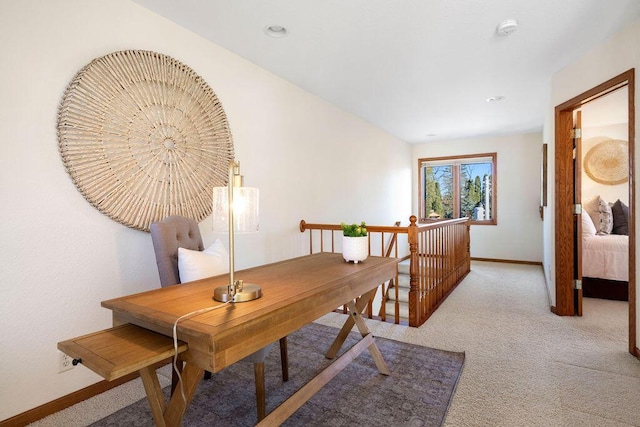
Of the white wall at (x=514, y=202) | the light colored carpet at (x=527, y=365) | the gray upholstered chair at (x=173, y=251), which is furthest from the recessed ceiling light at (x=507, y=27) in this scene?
the white wall at (x=514, y=202)

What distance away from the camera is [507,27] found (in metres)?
2.40

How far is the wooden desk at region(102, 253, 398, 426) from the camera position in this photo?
3.32 feet

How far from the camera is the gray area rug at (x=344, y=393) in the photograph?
1719 mm

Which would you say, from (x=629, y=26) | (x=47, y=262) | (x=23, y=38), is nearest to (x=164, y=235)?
(x=47, y=262)

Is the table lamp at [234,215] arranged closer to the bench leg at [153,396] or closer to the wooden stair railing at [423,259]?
the bench leg at [153,396]

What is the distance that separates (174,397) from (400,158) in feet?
20.1

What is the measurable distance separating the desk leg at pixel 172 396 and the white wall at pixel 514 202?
6.54 meters

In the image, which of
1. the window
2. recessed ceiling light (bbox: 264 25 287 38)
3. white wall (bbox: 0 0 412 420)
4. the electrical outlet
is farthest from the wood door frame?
the electrical outlet

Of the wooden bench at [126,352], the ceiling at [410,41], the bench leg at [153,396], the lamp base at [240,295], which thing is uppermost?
the ceiling at [410,41]

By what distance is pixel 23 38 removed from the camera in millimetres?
1688

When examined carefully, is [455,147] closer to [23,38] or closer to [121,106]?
[121,106]

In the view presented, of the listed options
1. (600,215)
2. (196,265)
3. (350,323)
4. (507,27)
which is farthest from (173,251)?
(600,215)

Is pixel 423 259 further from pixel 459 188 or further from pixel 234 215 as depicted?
pixel 459 188

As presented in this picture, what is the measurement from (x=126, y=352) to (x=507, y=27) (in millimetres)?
3033
